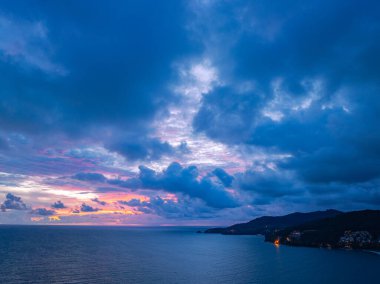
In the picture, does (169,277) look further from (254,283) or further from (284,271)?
(284,271)

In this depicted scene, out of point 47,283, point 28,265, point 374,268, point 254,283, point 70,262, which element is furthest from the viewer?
point 374,268

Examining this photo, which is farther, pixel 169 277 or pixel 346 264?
pixel 346 264

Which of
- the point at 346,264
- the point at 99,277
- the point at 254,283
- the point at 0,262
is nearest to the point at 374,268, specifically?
the point at 346,264

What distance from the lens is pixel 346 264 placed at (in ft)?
508

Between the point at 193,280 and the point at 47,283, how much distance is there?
47558mm

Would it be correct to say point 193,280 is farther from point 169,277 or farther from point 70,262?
point 70,262

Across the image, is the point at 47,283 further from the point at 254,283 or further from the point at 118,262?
the point at 254,283

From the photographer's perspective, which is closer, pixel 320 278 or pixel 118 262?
pixel 320 278

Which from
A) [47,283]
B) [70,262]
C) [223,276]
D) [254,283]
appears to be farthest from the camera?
[70,262]

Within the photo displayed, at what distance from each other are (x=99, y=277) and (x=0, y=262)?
57.4m

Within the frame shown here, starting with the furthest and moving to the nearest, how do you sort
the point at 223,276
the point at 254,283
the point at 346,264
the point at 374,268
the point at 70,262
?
the point at 346,264 < the point at 374,268 < the point at 70,262 < the point at 223,276 < the point at 254,283

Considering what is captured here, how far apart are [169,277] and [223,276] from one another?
2181 centimetres

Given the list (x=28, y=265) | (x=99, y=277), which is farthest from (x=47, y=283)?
(x=28, y=265)

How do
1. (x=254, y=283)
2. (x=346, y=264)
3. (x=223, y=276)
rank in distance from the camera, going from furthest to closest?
1. (x=346, y=264)
2. (x=223, y=276)
3. (x=254, y=283)
